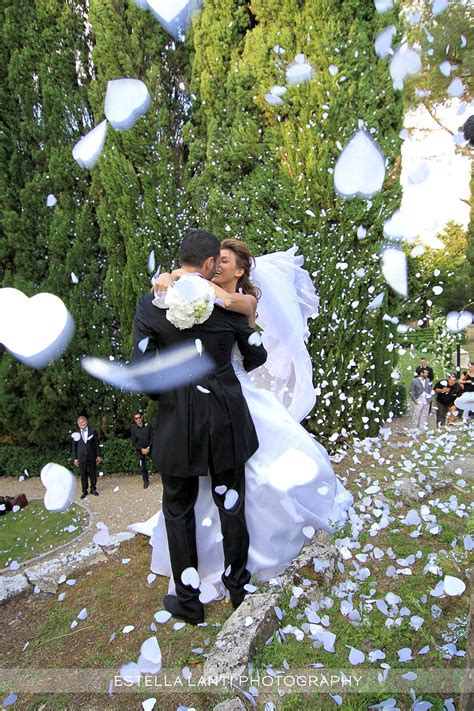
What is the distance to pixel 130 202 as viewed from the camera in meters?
6.34

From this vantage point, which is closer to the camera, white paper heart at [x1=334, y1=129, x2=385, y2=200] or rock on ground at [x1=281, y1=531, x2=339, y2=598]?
rock on ground at [x1=281, y1=531, x2=339, y2=598]

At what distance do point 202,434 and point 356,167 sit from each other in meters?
4.53

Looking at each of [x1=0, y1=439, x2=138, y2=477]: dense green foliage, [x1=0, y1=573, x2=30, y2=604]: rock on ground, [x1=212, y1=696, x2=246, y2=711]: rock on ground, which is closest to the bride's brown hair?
[x1=212, y1=696, x2=246, y2=711]: rock on ground

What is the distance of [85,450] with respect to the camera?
657 cm

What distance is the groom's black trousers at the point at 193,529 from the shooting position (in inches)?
104

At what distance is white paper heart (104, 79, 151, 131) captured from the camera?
6293 mm

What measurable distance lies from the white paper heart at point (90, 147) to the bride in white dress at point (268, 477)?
13.4ft

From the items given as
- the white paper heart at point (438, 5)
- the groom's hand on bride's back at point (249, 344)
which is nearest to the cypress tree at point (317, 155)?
the white paper heart at point (438, 5)

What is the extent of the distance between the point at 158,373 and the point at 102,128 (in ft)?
18.3

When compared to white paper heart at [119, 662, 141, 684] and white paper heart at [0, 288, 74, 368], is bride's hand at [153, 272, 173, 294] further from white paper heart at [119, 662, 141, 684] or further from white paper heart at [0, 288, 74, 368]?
white paper heart at [0, 288, 74, 368]

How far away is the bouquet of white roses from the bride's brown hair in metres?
0.83

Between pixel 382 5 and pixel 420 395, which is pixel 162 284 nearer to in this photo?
pixel 382 5

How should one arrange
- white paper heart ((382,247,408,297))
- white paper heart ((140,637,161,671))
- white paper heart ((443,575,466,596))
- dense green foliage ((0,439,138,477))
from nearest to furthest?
white paper heart ((140,637,161,671)) → white paper heart ((443,575,466,596)) → white paper heart ((382,247,408,297)) → dense green foliage ((0,439,138,477))

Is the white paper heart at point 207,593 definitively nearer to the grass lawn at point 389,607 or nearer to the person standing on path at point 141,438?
the grass lawn at point 389,607
